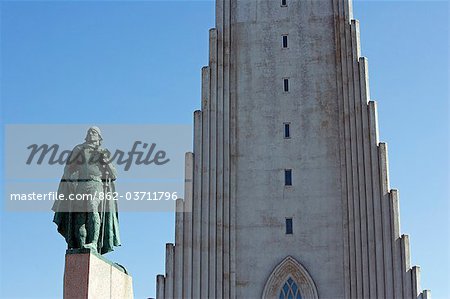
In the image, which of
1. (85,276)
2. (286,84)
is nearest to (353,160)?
(286,84)

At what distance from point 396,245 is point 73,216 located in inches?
675

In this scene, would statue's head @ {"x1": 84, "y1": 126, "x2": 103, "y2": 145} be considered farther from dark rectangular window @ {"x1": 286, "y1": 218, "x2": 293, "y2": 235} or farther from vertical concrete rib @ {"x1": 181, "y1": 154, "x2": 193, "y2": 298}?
dark rectangular window @ {"x1": 286, "y1": 218, "x2": 293, "y2": 235}

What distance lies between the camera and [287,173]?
28.6 metres

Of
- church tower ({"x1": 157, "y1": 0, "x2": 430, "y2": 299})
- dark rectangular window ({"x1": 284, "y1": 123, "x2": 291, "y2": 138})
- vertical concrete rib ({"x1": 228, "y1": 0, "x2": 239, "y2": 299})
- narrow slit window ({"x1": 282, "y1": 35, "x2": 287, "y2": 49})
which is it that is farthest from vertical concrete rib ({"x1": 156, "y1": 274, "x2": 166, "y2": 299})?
narrow slit window ({"x1": 282, "y1": 35, "x2": 287, "y2": 49})

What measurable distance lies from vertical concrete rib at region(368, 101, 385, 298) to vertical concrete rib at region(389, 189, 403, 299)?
42 cm

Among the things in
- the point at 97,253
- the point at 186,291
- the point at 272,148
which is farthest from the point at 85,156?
the point at 272,148

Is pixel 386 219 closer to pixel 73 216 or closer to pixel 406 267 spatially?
pixel 406 267

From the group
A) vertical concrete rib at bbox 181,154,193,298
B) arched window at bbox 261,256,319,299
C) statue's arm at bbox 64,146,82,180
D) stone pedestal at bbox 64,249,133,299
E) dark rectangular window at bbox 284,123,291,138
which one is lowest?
stone pedestal at bbox 64,249,133,299

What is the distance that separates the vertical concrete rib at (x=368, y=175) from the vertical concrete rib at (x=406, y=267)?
3.19 ft

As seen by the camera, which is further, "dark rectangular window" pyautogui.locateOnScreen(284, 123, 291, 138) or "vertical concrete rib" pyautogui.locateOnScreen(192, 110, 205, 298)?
"dark rectangular window" pyautogui.locateOnScreen(284, 123, 291, 138)

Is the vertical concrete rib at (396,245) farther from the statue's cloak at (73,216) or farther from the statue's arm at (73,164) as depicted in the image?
the statue's arm at (73,164)

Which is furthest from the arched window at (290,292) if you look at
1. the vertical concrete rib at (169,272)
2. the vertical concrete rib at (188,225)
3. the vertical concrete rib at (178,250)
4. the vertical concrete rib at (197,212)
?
the vertical concrete rib at (169,272)

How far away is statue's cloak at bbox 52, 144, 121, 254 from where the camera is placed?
11102mm

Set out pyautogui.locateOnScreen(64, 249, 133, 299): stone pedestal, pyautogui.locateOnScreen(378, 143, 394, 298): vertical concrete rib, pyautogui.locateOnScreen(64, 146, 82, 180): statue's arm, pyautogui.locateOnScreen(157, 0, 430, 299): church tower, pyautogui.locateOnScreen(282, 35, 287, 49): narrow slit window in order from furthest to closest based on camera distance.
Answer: pyautogui.locateOnScreen(282, 35, 287, 49): narrow slit window
pyautogui.locateOnScreen(157, 0, 430, 299): church tower
pyautogui.locateOnScreen(378, 143, 394, 298): vertical concrete rib
pyautogui.locateOnScreen(64, 146, 82, 180): statue's arm
pyautogui.locateOnScreen(64, 249, 133, 299): stone pedestal
